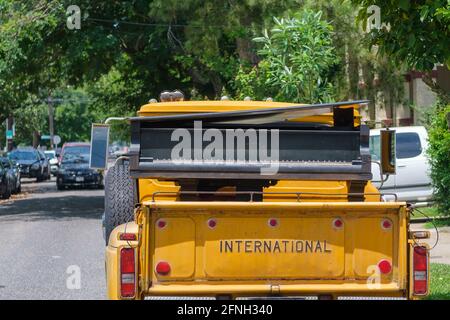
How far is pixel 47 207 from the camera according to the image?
92.4 ft

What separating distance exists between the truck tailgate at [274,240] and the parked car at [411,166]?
13547mm

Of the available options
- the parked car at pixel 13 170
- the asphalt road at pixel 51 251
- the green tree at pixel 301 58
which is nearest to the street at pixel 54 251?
the asphalt road at pixel 51 251

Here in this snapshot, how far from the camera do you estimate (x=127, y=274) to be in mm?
7059

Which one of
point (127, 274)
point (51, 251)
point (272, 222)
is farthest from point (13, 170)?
point (272, 222)

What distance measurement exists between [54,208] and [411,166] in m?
11.2

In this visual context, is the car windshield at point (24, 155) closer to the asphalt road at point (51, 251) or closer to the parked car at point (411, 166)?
the asphalt road at point (51, 251)

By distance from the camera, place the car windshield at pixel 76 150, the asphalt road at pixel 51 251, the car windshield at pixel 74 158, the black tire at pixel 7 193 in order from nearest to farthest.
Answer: the asphalt road at pixel 51 251 → the black tire at pixel 7 193 → the car windshield at pixel 74 158 → the car windshield at pixel 76 150

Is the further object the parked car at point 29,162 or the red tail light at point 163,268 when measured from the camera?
the parked car at point 29,162

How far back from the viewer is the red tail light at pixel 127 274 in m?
7.05

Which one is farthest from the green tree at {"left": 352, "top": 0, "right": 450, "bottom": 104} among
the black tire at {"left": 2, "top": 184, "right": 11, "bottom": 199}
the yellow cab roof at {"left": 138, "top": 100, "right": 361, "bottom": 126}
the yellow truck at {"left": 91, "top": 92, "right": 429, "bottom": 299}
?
the black tire at {"left": 2, "top": 184, "right": 11, "bottom": 199}

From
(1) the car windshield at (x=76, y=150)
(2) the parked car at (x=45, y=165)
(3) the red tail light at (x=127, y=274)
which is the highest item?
(3) the red tail light at (x=127, y=274)

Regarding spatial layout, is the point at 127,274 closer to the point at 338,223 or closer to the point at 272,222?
the point at 272,222

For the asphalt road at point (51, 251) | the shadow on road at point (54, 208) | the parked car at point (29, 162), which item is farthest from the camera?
the parked car at point (29, 162)

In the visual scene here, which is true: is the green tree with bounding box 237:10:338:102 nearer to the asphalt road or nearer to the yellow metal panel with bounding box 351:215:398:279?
the asphalt road
